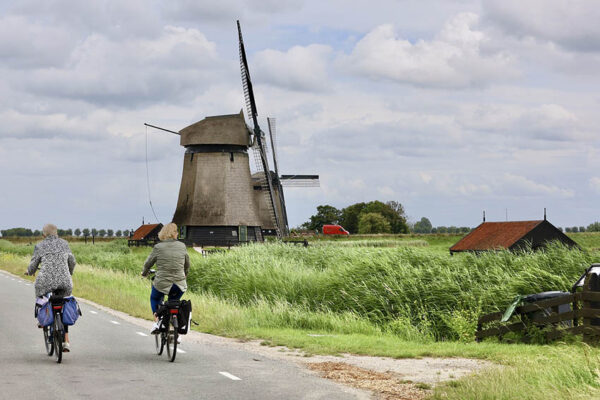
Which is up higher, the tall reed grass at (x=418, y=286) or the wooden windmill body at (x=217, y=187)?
the wooden windmill body at (x=217, y=187)

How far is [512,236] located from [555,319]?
27.8 metres

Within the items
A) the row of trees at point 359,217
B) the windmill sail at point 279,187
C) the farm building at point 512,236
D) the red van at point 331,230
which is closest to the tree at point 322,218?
the row of trees at point 359,217

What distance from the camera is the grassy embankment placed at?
12086 millimetres

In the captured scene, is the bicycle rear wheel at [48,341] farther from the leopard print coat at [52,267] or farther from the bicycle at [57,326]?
the leopard print coat at [52,267]

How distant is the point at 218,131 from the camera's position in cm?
5778

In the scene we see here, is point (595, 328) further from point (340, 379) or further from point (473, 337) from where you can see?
point (340, 379)

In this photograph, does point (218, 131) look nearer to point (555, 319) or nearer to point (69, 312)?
point (555, 319)

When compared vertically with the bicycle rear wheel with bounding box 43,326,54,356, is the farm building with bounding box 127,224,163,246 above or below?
above

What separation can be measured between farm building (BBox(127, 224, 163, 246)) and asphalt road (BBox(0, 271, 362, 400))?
58.8 metres

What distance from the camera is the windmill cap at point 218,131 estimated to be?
189 feet

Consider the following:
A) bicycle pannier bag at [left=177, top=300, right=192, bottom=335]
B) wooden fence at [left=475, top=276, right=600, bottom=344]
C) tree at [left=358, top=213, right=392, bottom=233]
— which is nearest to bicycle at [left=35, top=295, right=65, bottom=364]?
bicycle pannier bag at [left=177, top=300, right=192, bottom=335]

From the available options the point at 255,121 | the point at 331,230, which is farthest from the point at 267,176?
the point at 331,230

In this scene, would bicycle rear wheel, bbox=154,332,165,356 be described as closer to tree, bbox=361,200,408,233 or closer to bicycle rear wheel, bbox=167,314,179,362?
bicycle rear wheel, bbox=167,314,179,362

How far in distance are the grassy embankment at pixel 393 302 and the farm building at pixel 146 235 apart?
4603 cm
